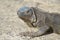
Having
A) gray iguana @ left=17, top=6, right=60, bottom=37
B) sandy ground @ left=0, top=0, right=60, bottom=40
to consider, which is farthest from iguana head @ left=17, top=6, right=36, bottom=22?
sandy ground @ left=0, top=0, right=60, bottom=40

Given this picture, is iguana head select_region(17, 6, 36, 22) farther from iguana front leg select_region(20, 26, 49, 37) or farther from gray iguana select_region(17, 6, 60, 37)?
iguana front leg select_region(20, 26, 49, 37)

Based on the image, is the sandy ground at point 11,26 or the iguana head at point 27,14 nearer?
the sandy ground at point 11,26

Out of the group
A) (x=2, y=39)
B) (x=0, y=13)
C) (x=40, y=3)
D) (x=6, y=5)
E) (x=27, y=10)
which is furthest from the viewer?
(x=6, y=5)

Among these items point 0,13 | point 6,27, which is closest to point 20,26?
point 6,27

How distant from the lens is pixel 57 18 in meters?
2.94

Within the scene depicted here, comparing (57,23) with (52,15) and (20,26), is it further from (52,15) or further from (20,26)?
(20,26)

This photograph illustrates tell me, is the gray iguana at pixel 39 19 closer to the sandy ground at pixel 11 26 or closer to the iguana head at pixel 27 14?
the iguana head at pixel 27 14

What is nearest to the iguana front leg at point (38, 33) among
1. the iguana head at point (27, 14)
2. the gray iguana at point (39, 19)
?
the gray iguana at point (39, 19)

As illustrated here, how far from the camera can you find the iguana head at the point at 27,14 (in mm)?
2949

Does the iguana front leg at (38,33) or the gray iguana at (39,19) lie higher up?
the gray iguana at (39,19)

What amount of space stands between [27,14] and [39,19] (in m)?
0.23

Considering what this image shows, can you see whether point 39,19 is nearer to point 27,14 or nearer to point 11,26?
point 27,14

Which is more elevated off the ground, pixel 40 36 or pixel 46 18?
pixel 46 18

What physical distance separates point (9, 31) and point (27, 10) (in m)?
0.42
